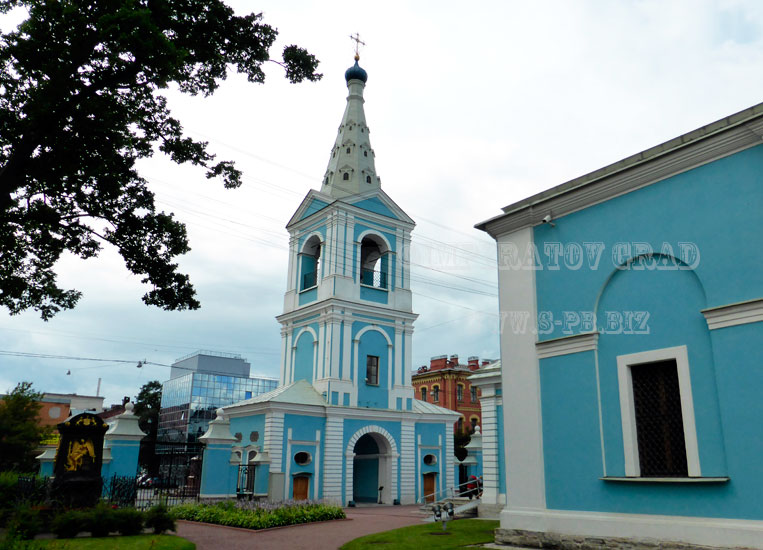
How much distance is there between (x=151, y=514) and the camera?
516 inches

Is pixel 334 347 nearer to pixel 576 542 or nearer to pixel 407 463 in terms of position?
pixel 407 463

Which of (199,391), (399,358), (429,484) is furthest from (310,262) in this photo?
(199,391)

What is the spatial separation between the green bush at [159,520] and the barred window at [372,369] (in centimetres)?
1628

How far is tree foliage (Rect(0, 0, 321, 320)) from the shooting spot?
27.4 feet

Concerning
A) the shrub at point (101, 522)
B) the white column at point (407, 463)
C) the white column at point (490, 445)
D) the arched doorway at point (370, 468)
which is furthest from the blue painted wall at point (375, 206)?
the shrub at point (101, 522)

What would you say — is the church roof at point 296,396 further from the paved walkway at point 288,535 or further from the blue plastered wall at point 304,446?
the paved walkway at point 288,535

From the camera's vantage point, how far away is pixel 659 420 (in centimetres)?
966

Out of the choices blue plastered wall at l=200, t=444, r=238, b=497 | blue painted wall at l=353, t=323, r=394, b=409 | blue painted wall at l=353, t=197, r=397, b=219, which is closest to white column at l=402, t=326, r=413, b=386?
blue painted wall at l=353, t=323, r=394, b=409

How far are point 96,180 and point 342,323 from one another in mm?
18661

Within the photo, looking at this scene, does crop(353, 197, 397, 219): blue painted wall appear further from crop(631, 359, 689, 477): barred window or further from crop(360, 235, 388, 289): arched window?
crop(631, 359, 689, 477): barred window

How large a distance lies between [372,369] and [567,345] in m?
19.1

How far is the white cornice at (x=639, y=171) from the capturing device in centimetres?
914

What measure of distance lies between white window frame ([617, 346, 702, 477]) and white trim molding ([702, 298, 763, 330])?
66 centimetres

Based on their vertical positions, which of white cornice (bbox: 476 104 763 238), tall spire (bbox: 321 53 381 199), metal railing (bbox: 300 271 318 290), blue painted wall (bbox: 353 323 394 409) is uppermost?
tall spire (bbox: 321 53 381 199)
